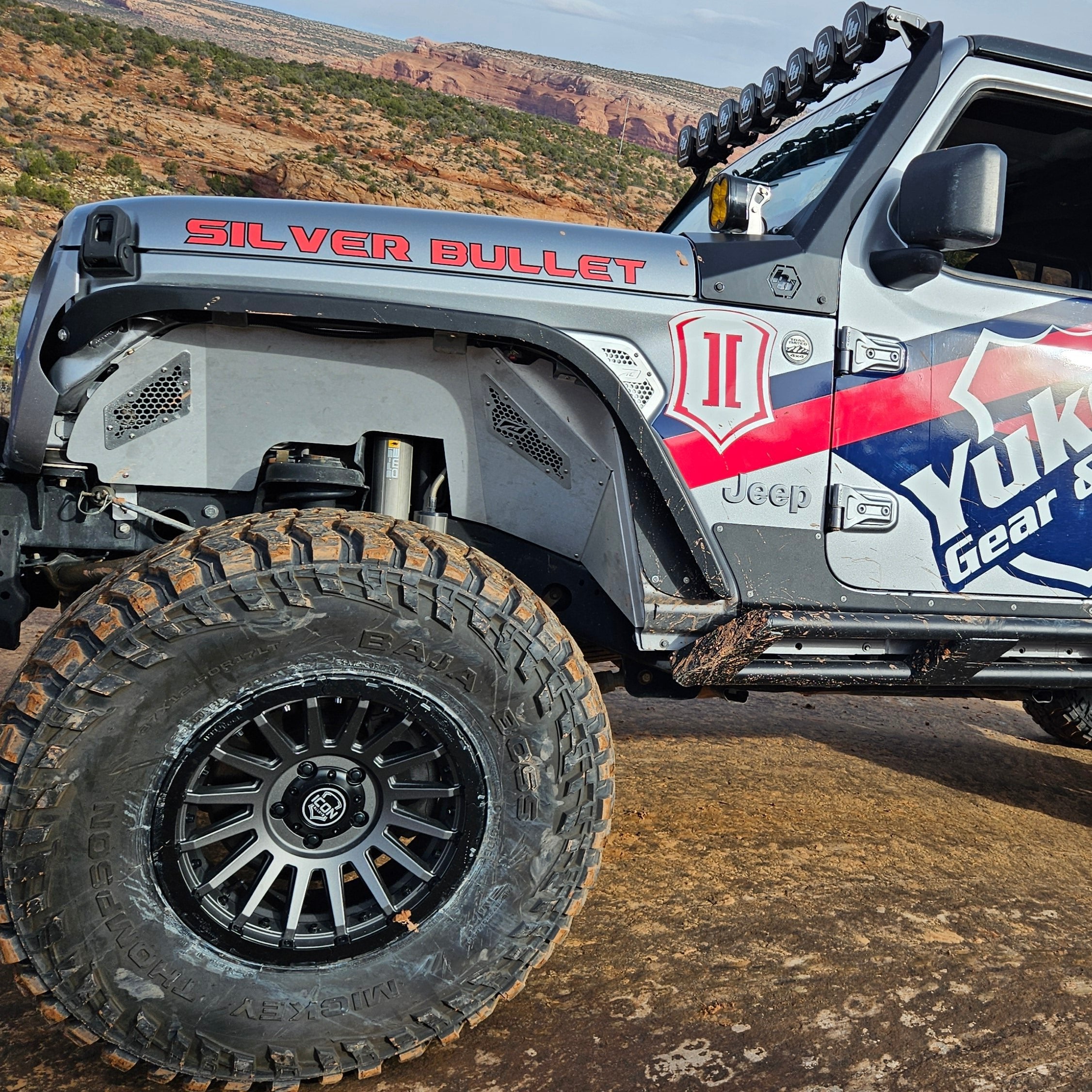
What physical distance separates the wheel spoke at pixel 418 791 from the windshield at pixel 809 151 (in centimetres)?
182

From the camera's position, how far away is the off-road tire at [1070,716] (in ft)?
14.3

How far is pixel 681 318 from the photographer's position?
2396 millimetres

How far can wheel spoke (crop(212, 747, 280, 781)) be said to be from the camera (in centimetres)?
192

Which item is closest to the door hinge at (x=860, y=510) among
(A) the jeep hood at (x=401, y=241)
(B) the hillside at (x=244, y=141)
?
(A) the jeep hood at (x=401, y=241)

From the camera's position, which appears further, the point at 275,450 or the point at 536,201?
the point at 536,201

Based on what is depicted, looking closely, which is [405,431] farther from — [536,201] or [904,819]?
[536,201]

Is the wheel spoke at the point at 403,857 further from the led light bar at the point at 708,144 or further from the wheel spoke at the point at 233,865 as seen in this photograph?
the led light bar at the point at 708,144

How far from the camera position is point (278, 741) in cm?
196

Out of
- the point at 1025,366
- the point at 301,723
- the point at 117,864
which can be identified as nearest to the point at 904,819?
the point at 1025,366

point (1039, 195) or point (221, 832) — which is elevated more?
point (1039, 195)

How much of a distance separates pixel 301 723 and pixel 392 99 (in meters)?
41.2

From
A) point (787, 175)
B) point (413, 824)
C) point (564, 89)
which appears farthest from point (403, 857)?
point (564, 89)

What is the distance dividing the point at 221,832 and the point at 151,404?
106 centimetres

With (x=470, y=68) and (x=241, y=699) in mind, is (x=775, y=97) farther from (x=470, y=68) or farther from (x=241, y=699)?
(x=470, y=68)
